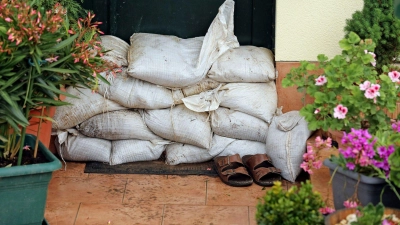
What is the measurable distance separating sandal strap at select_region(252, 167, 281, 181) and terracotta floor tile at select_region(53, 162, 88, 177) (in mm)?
1184

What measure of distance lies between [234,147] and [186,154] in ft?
1.15

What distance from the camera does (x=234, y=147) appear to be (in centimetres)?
535

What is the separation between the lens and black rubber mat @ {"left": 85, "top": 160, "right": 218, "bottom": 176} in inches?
206

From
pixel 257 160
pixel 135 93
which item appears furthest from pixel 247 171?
pixel 135 93

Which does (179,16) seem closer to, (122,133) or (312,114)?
(122,133)

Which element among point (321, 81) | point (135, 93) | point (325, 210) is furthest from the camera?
point (135, 93)

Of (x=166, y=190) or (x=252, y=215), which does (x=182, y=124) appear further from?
(x=252, y=215)

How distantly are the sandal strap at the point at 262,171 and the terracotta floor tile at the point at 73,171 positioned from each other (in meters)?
1.18

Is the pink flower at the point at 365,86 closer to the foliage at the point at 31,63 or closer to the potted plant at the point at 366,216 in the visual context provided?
the potted plant at the point at 366,216

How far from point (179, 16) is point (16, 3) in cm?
228

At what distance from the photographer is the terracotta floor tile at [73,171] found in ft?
17.1

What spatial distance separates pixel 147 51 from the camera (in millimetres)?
5242

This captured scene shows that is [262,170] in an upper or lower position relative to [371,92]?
lower

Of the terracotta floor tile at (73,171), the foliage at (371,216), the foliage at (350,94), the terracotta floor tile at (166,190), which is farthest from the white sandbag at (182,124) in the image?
the foliage at (371,216)
